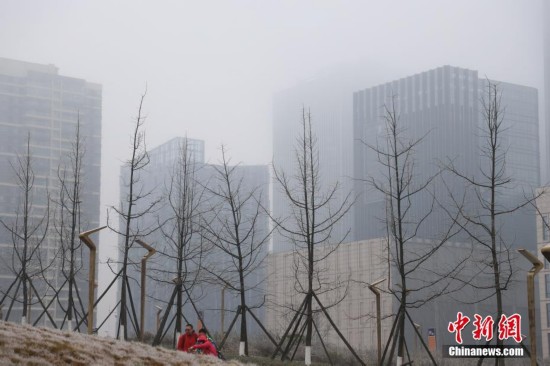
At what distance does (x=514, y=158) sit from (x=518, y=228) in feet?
65.3

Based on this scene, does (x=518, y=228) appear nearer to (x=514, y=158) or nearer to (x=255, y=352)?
(x=514, y=158)

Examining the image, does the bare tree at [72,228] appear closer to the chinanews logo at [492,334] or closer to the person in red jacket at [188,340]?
the person in red jacket at [188,340]

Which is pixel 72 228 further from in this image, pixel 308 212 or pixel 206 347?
pixel 206 347

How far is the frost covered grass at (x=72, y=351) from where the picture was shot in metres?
→ 13.5

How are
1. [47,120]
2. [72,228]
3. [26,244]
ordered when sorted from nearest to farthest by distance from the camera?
1. [72,228]
2. [26,244]
3. [47,120]

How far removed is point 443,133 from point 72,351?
164975 mm

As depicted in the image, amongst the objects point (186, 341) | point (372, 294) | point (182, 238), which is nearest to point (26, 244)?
point (182, 238)

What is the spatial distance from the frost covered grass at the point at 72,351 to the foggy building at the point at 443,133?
397 ft

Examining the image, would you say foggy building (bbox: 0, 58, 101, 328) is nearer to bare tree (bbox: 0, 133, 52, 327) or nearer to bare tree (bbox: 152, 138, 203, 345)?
bare tree (bbox: 0, 133, 52, 327)

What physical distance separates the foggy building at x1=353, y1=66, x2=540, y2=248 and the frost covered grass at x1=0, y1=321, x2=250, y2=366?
121 meters

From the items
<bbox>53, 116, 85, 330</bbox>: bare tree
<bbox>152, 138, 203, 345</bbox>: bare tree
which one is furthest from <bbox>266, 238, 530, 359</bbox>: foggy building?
<bbox>53, 116, 85, 330</bbox>: bare tree

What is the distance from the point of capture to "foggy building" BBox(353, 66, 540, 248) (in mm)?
146875

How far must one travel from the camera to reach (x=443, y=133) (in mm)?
174625

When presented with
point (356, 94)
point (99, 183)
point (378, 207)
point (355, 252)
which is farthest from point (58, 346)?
point (356, 94)
